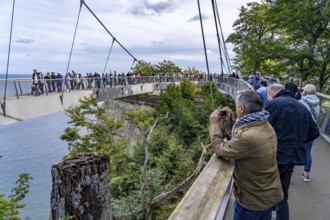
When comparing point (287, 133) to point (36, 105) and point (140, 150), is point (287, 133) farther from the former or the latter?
point (36, 105)

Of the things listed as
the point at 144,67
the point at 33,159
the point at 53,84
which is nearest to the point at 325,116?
the point at 53,84

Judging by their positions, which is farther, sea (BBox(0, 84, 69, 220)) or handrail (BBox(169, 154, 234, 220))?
sea (BBox(0, 84, 69, 220))

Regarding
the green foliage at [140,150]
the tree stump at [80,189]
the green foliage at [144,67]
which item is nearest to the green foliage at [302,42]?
the green foliage at [140,150]

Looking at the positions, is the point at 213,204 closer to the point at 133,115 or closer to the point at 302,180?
the point at 302,180

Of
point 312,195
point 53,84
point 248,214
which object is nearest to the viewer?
point 248,214

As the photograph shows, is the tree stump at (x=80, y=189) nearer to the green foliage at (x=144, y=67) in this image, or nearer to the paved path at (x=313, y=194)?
the paved path at (x=313, y=194)

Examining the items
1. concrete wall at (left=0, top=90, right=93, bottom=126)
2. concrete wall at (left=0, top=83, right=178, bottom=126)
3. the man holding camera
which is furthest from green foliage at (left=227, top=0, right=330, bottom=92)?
the man holding camera

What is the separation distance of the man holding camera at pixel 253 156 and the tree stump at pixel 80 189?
99cm

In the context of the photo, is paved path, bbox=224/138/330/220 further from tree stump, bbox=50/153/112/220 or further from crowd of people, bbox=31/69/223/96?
crowd of people, bbox=31/69/223/96

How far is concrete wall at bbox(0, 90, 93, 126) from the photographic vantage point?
424 inches

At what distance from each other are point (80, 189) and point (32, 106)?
12638 mm

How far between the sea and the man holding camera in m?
12.0

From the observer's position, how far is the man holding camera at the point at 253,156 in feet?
5.56

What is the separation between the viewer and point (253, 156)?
1706mm
